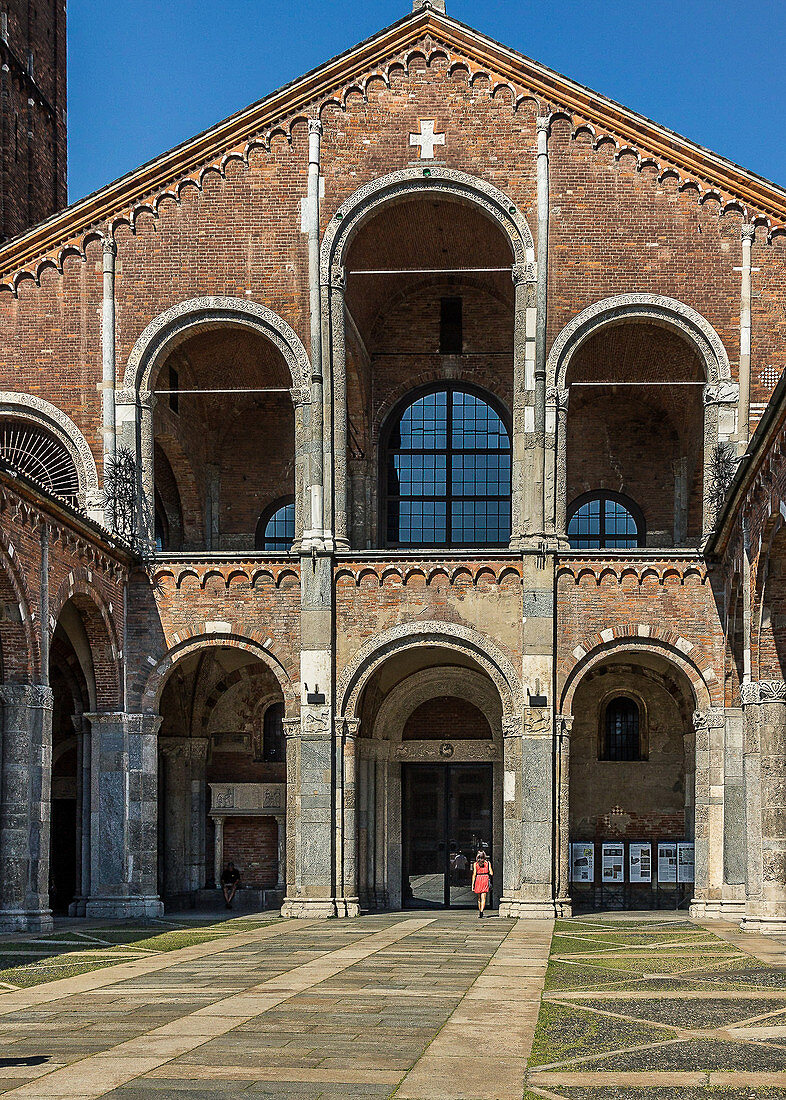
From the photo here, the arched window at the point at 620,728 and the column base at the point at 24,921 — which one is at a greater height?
the arched window at the point at 620,728

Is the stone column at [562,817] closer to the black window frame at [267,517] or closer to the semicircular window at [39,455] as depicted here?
the black window frame at [267,517]

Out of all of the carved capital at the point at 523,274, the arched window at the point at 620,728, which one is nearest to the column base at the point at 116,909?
the arched window at the point at 620,728

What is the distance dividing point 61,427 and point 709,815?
47.3ft

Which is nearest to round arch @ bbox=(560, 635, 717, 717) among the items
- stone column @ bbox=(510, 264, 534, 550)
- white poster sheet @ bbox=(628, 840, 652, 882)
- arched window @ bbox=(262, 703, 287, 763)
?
stone column @ bbox=(510, 264, 534, 550)

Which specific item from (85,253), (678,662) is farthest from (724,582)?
(85,253)

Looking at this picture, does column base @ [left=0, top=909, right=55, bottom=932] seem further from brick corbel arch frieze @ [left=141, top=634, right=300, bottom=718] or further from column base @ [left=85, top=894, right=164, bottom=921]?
brick corbel arch frieze @ [left=141, top=634, right=300, bottom=718]

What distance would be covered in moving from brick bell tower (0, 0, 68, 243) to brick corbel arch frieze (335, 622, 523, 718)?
13992mm

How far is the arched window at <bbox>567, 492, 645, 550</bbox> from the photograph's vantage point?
107 ft

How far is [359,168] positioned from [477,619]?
928 cm

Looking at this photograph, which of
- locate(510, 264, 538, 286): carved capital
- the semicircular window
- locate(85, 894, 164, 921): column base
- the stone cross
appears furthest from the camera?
the stone cross

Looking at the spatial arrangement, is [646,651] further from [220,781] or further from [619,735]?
[220,781]

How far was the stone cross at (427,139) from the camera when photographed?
2900 centimetres

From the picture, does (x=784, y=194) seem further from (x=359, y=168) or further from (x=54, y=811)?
(x=54, y=811)

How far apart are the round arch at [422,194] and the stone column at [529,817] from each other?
9.13m
